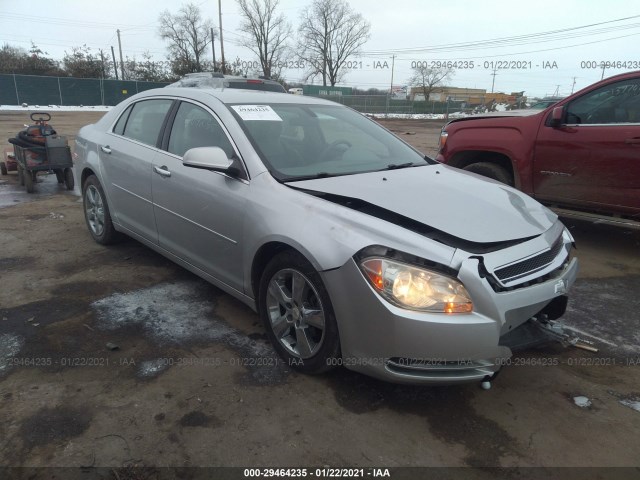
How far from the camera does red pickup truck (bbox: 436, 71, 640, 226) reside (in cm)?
→ 463

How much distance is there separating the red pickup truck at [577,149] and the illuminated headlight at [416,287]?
3490mm

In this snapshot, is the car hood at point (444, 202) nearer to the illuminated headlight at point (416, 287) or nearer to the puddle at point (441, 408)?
the illuminated headlight at point (416, 287)

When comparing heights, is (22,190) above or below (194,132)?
below

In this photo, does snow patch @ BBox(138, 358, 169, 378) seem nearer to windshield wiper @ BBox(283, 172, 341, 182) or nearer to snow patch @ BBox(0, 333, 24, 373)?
snow patch @ BBox(0, 333, 24, 373)

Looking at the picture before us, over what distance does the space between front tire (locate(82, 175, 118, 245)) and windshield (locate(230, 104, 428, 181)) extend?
2146mm

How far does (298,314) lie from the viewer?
8.80ft

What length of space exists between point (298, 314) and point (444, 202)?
3.54 feet

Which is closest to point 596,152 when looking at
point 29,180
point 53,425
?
point 53,425

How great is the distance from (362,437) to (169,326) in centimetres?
172

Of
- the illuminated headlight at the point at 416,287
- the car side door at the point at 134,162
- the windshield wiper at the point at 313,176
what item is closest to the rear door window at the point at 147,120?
the car side door at the point at 134,162

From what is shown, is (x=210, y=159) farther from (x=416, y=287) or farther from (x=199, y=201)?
(x=416, y=287)

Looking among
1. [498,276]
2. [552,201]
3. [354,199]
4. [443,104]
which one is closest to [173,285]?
[354,199]

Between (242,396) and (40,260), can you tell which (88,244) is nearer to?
(40,260)

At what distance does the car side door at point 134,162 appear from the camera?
3859mm
